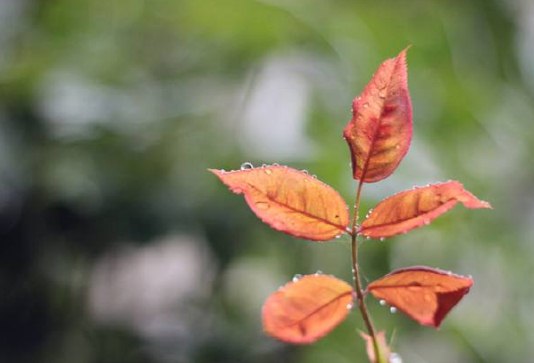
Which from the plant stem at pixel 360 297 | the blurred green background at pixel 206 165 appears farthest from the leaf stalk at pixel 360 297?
the blurred green background at pixel 206 165

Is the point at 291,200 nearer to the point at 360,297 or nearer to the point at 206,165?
the point at 360,297

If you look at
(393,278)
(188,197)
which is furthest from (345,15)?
(393,278)

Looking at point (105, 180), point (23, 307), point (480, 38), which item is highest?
point (480, 38)

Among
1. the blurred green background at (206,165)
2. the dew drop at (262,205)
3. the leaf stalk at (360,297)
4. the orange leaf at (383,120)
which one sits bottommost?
the blurred green background at (206,165)

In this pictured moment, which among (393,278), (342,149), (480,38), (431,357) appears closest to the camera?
(393,278)

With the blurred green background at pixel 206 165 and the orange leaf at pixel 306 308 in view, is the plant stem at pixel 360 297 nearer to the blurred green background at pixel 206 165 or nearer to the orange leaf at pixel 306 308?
the orange leaf at pixel 306 308

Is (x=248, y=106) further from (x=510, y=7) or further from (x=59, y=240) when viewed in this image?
(x=510, y=7)

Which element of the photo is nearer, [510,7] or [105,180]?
[105,180]

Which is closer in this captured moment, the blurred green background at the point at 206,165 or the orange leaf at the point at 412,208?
the orange leaf at the point at 412,208
